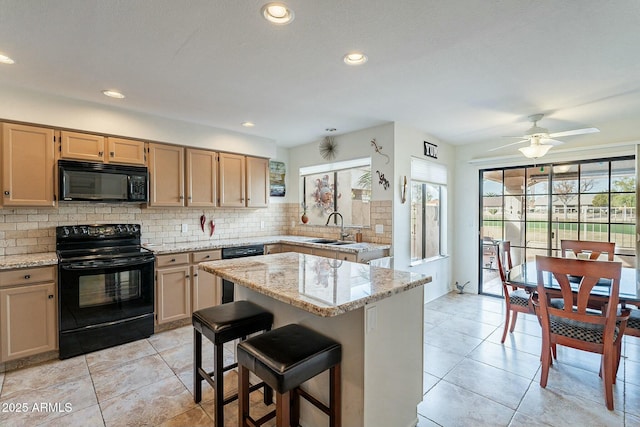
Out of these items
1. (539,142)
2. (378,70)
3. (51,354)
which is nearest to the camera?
(378,70)

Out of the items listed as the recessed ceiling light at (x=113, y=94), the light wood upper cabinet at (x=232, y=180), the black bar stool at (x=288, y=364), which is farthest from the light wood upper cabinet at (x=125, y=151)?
the black bar stool at (x=288, y=364)

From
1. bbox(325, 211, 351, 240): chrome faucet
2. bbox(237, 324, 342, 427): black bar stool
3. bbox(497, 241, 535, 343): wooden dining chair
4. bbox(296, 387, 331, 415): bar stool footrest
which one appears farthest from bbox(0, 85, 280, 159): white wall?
bbox(497, 241, 535, 343): wooden dining chair

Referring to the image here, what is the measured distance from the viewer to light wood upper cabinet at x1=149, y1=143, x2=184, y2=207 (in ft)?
11.6

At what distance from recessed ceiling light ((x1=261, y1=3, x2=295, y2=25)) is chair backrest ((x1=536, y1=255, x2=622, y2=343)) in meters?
2.44

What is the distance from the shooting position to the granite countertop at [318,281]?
1.39 m

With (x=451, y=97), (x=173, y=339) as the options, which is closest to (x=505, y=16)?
(x=451, y=97)

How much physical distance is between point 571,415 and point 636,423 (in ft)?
1.15

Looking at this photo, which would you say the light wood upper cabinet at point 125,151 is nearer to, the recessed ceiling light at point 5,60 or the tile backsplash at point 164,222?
the tile backsplash at point 164,222

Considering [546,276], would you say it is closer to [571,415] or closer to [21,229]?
[571,415]

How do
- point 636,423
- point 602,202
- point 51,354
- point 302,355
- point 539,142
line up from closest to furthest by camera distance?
point 302,355 → point 636,423 → point 51,354 → point 539,142 → point 602,202

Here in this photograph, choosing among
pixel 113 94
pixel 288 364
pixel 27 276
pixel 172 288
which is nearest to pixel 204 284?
pixel 172 288

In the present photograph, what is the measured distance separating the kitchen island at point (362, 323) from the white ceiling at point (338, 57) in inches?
59.5

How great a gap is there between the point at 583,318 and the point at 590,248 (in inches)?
64.5

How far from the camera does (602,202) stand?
388 centimetres
